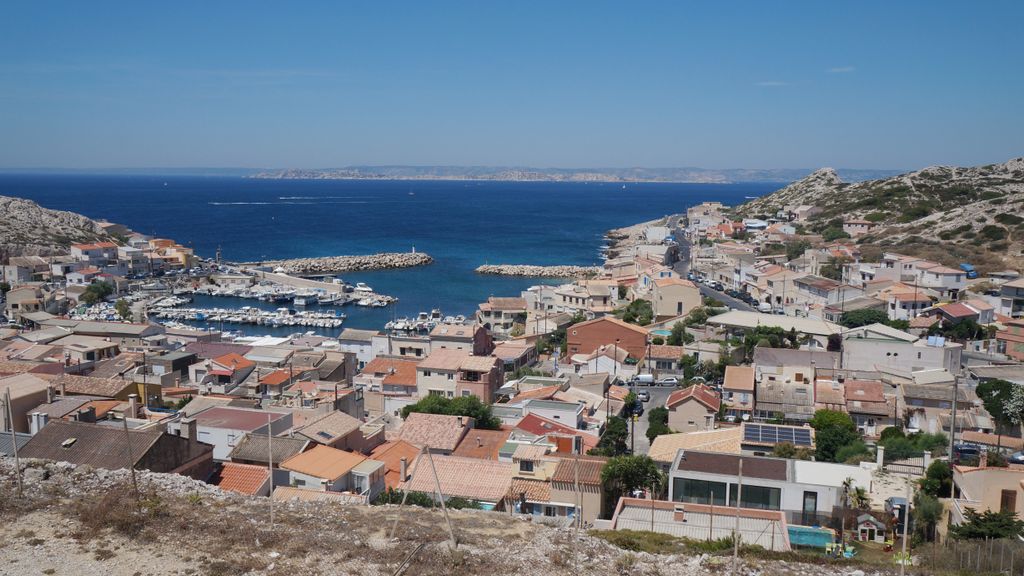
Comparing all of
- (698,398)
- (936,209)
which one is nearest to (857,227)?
(936,209)

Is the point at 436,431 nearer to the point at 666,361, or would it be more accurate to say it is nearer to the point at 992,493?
the point at 992,493

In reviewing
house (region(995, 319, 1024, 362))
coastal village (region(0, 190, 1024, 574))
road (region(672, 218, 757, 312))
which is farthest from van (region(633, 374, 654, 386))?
road (region(672, 218, 757, 312))

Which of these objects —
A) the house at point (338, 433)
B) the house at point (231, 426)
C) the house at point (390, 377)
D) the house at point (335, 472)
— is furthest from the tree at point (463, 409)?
the house at point (335, 472)

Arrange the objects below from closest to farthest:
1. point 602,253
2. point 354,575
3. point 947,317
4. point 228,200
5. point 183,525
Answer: point 354,575 < point 183,525 < point 947,317 < point 602,253 < point 228,200

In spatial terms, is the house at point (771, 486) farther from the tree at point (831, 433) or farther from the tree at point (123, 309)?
the tree at point (123, 309)

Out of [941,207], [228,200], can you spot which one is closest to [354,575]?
[941,207]

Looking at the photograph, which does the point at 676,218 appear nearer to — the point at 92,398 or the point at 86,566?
the point at 92,398
